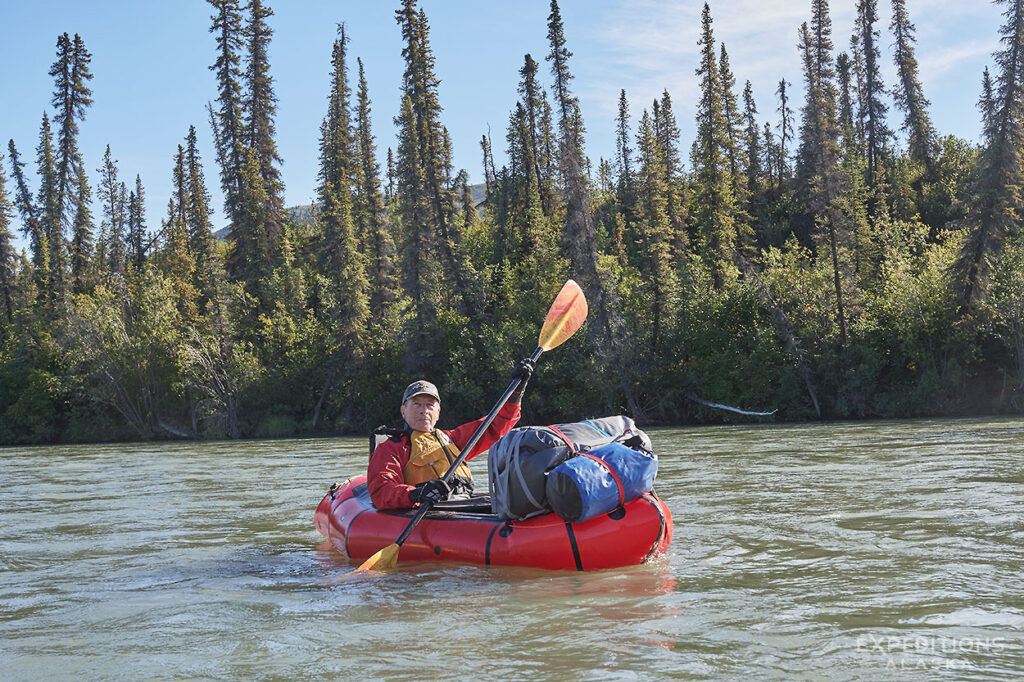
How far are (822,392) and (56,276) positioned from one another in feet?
122

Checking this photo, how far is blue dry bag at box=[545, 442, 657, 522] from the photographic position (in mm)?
6574

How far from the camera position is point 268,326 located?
38.9 m

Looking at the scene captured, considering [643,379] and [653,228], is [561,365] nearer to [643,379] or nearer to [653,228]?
[643,379]

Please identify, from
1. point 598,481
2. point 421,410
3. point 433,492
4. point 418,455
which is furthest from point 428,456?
point 598,481

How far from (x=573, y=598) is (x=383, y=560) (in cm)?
192

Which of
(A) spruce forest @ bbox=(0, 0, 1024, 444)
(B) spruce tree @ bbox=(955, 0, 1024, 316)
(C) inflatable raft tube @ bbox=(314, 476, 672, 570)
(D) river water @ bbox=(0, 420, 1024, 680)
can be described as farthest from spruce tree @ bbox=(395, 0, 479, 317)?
(C) inflatable raft tube @ bbox=(314, 476, 672, 570)

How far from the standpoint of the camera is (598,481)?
21.8ft

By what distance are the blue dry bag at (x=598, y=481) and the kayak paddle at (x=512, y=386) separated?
1.27 meters

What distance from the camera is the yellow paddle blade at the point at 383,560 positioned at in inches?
292

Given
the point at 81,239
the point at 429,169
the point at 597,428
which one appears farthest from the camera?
the point at 81,239

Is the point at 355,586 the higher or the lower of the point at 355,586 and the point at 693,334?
the lower

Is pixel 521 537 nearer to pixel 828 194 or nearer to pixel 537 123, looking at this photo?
pixel 828 194

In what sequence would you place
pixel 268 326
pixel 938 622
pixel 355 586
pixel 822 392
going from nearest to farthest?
pixel 938 622, pixel 355 586, pixel 822 392, pixel 268 326

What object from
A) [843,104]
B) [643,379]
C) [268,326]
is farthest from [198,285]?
[843,104]
